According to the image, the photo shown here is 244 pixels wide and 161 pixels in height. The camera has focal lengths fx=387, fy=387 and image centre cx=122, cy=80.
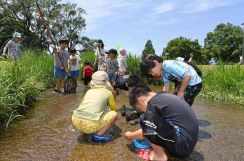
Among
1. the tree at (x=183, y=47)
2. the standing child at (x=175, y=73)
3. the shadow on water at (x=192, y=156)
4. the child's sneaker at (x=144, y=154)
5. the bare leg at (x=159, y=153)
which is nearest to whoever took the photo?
the bare leg at (x=159, y=153)

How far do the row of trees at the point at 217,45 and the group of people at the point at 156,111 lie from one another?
4126cm

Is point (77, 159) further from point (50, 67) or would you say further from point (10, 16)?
point (10, 16)

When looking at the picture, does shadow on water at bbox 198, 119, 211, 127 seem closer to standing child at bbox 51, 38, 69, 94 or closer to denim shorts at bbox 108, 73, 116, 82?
denim shorts at bbox 108, 73, 116, 82

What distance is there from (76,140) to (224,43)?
5083 cm

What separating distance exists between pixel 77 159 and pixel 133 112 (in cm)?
231

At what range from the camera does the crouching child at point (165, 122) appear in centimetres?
445

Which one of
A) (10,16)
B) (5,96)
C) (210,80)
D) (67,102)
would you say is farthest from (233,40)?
(5,96)

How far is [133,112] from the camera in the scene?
7.23 meters

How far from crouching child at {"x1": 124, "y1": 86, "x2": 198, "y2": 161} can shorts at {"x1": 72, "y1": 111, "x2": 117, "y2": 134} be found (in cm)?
124

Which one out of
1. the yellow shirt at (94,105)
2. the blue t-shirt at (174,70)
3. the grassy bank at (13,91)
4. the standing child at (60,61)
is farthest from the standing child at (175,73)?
the standing child at (60,61)

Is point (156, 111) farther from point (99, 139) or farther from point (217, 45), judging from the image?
point (217, 45)

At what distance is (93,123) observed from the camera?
19.0 ft

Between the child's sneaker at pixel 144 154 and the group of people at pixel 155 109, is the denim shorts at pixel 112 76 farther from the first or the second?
the child's sneaker at pixel 144 154

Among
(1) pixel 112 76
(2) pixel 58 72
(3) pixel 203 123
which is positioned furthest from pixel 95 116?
(2) pixel 58 72
